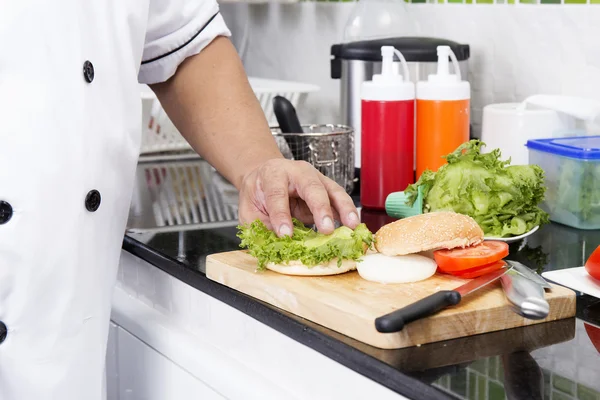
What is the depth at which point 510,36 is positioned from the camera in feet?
4.83

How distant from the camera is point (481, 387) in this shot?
2.11ft

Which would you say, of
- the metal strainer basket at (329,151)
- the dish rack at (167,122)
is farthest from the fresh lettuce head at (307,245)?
the dish rack at (167,122)

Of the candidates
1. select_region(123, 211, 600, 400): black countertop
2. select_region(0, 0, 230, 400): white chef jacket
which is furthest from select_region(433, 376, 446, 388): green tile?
select_region(0, 0, 230, 400): white chef jacket

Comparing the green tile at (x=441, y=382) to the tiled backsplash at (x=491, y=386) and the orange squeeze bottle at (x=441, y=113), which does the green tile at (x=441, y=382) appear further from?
the orange squeeze bottle at (x=441, y=113)

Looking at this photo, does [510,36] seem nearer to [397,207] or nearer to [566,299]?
[397,207]

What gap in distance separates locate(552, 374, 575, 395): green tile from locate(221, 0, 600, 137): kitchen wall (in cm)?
76

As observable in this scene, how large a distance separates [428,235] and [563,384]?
0.23 m

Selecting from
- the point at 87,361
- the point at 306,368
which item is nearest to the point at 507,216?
the point at 306,368

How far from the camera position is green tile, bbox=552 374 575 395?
0.65 metres

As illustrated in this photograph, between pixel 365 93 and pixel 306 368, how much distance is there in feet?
1.85

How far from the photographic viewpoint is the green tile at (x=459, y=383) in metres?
0.63

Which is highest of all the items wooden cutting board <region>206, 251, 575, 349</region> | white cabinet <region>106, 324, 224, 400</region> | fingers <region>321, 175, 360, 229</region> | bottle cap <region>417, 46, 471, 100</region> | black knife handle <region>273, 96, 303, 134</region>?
bottle cap <region>417, 46, 471, 100</region>

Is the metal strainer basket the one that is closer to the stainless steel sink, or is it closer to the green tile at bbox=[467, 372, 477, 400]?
the stainless steel sink

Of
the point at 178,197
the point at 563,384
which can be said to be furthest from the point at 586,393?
the point at 178,197
